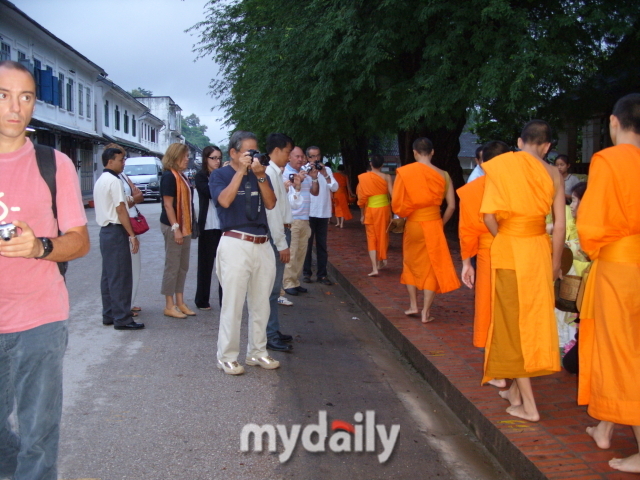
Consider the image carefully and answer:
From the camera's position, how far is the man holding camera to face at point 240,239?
5.38 meters

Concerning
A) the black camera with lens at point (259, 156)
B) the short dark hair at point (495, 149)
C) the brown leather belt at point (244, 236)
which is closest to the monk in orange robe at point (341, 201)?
the short dark hair at point (495, 149)

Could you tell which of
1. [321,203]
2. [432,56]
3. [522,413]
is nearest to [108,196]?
[321,203]

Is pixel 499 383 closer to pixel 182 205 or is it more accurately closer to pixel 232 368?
pixel 232 368

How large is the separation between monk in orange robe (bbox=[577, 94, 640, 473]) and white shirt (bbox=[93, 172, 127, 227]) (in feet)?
15.7

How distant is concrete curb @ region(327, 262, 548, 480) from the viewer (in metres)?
3.79

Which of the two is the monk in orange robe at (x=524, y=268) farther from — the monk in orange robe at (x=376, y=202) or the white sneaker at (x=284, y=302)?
the monk in orange robe at (x=376, y=202)

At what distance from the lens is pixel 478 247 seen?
18.0 feet

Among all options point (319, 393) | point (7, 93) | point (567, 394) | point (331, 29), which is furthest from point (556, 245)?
point (331, 29)

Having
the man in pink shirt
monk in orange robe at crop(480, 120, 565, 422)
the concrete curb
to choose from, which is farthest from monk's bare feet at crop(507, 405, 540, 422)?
the man in pink shirt

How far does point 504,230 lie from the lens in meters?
4.43

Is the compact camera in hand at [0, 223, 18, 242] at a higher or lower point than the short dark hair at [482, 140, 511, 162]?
lower

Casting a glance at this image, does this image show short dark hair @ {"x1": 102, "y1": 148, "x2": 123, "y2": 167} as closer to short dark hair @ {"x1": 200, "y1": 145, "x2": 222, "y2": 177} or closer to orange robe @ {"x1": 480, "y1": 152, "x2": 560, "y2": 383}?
short dark hair @ {"x1": 200, "y1": 145, "x2": 222, "y2": 177}

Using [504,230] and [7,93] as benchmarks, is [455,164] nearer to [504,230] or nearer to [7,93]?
[504,230]

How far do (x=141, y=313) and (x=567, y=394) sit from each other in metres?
4.96
